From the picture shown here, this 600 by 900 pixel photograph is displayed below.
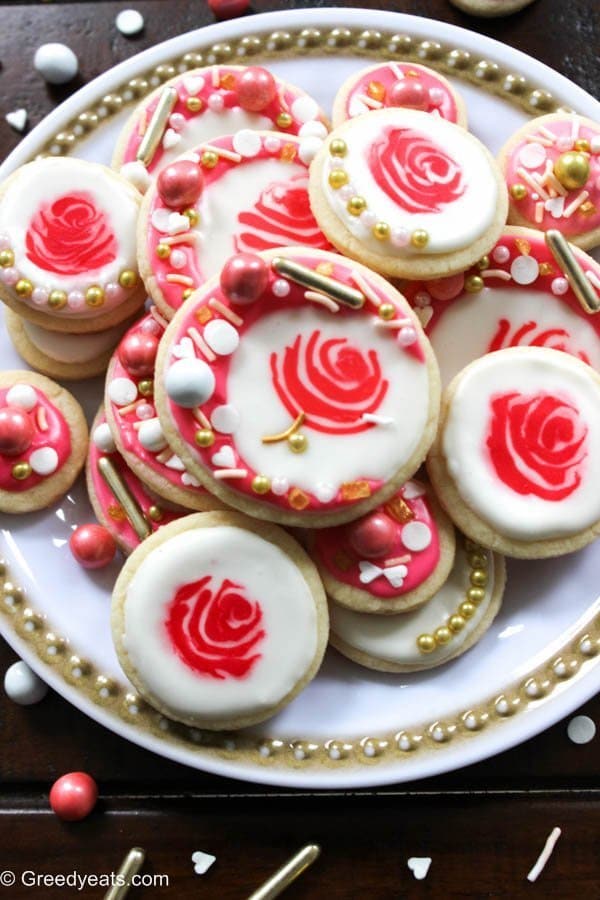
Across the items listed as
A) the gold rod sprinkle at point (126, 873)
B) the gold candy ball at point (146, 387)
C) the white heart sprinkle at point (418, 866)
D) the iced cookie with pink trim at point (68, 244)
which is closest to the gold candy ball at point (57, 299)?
the iced cookie with pink trim at point (68, 244)

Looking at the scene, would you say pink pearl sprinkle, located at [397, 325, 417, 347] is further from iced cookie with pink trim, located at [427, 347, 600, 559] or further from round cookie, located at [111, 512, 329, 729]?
round cookie, located at [111, 512, 329, 729]

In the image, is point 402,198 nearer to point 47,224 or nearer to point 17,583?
point 47,224

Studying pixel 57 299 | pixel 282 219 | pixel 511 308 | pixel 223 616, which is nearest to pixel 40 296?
pixel 57 299

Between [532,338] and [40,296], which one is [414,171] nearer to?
[532,338]

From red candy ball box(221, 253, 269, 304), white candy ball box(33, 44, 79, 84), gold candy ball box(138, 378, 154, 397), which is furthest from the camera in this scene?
white candy ball box(33, 44, 79, 84)

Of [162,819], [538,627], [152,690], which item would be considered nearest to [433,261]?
[538,627]

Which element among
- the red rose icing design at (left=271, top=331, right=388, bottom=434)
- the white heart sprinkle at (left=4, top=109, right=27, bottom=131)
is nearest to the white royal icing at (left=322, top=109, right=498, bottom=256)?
the red rose icing design at (left=271, top=331, right=388, bottom=434)

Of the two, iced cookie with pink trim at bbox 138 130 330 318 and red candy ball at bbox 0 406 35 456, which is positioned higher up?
iced cookie with pink trim at bbox 138 130 330 318
